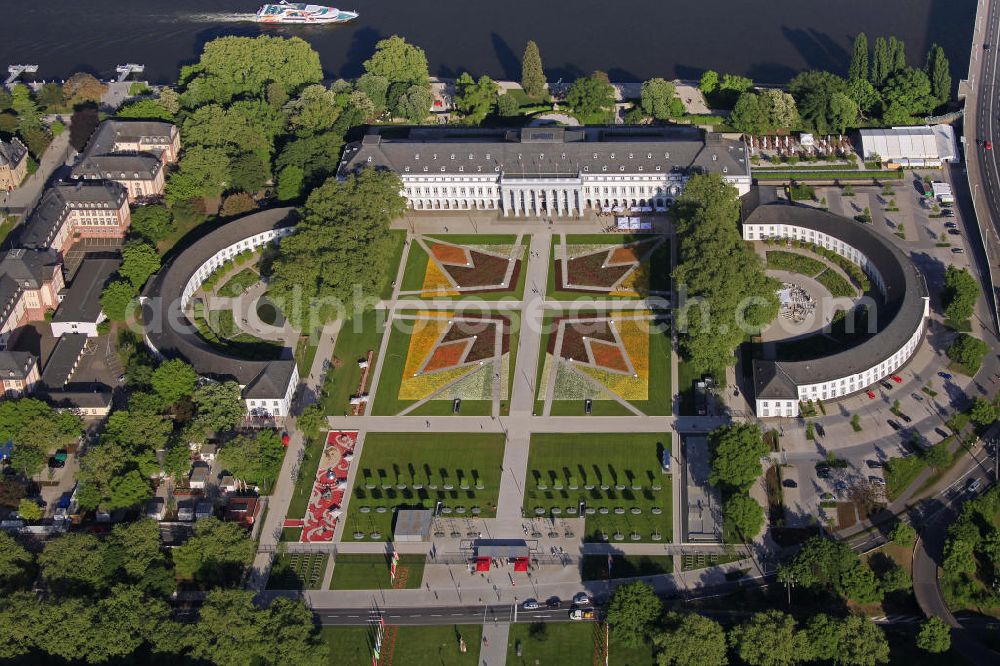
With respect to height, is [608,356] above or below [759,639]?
above

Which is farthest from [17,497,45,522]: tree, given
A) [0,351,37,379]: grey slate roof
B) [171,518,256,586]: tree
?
[0,351,37,379]: grey slate roof

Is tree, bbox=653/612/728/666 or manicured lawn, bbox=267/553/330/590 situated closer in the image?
tree, bbox=653/612/728/666

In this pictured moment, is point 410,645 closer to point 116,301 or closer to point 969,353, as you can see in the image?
point 116,301

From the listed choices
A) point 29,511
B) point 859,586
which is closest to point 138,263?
point 29,511

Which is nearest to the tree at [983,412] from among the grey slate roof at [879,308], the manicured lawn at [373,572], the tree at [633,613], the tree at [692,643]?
the grey slate roof at [879,308]

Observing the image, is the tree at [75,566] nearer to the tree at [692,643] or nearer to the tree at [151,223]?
the tree at [692,643]

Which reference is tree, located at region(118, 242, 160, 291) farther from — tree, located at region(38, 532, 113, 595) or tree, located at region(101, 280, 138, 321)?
tree, located at region(38, 532, 113, 595)
